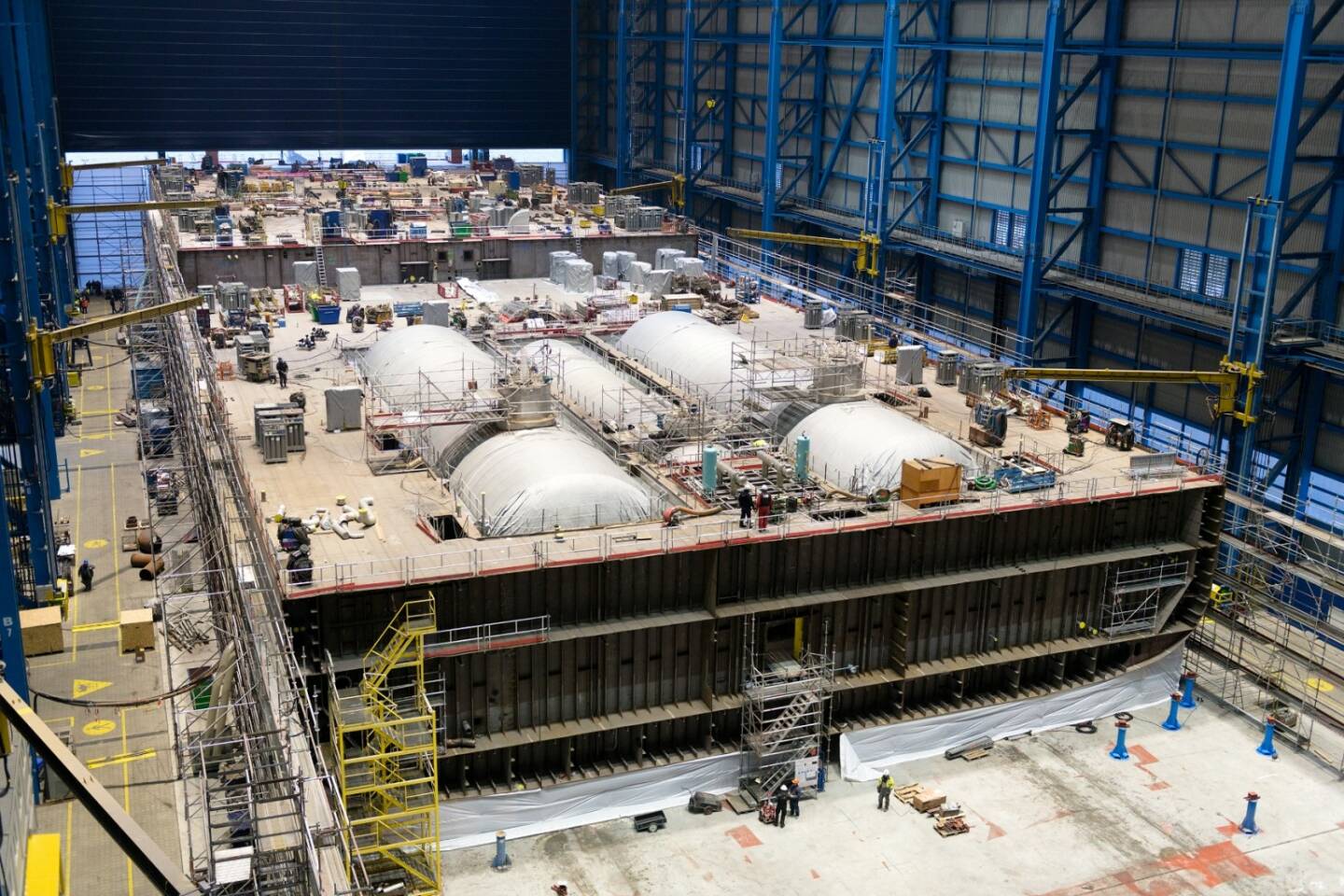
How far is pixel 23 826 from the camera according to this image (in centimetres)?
2912

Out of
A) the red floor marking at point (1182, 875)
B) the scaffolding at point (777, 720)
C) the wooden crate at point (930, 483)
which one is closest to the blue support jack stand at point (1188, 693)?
the red floor marking at point (1182, 875)

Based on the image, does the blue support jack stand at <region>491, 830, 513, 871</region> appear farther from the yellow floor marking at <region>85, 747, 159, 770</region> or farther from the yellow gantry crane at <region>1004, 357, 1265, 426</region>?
the yellow gantry crane at <region>1004, 357, 1265, 426</region>

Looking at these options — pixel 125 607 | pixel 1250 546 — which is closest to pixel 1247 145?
pixel 1250 546

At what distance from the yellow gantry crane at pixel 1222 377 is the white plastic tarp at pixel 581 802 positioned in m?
17.4

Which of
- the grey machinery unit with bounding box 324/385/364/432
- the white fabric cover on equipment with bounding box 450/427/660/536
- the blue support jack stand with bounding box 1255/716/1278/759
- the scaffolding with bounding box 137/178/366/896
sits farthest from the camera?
the grey machinery unit with bounding box 324/385/364/432

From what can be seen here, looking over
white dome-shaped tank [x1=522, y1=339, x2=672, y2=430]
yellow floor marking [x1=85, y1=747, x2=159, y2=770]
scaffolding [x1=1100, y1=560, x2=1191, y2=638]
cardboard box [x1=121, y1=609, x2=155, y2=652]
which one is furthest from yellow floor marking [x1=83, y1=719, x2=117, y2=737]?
scaffolding [x1=1100, y1=560, x2=1191, y2=638]

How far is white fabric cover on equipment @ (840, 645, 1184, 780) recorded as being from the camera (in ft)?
122

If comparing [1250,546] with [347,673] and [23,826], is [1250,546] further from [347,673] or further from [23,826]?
[23,826]

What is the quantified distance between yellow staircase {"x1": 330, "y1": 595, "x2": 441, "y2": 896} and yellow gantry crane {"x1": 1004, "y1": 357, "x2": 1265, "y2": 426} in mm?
23064

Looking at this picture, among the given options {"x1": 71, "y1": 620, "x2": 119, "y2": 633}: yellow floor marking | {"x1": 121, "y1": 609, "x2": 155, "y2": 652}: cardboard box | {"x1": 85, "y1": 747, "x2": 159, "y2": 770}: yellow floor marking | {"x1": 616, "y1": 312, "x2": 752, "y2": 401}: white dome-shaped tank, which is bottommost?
{"x1": 85, "y1": 747, "x2": 159, "y2": 770}: yellow floor marking

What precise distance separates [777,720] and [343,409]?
1737 cm

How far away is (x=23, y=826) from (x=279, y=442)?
Answer: 13315mm

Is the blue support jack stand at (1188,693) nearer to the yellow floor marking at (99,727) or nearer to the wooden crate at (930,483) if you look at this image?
the wooden crate at (930,483)

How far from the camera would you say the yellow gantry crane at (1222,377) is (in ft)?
141
